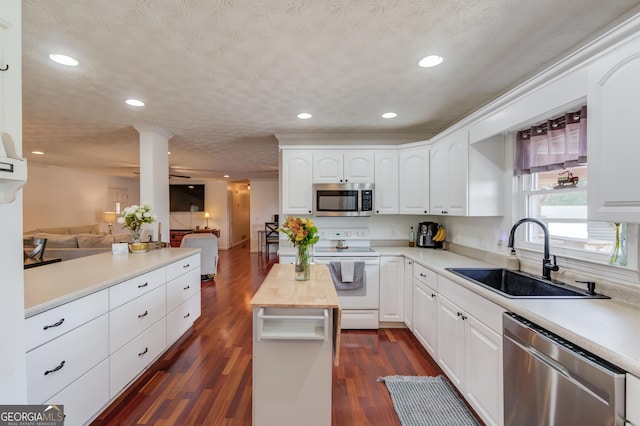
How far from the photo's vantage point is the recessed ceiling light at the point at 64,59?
1965 millimetres

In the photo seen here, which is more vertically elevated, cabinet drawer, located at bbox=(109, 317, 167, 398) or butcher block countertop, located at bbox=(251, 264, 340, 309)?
butcher block countertop, located at bbox=(251, 264, 340, 309)

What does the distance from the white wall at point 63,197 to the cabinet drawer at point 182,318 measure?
5728 millimetres

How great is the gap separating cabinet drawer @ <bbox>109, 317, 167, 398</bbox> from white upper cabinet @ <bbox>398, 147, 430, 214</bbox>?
9.74ft

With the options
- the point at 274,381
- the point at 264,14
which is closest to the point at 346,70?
the point at 264,14

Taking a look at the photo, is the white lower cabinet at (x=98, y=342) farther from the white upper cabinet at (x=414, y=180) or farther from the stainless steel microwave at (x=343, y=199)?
the white upper cabinet at (x=414, y=180)

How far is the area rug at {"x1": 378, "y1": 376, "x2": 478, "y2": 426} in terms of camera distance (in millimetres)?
1889

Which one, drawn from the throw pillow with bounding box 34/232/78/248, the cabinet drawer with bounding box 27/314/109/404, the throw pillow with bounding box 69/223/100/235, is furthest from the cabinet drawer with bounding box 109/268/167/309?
the throw pillow with bounding box 69/223/100/235

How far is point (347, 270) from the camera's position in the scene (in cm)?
323

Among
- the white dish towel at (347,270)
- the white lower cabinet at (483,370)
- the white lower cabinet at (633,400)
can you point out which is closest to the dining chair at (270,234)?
the white dish towel at (347,270)

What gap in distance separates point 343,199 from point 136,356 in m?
2.61

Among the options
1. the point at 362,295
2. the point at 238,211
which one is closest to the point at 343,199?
the point at 362,295

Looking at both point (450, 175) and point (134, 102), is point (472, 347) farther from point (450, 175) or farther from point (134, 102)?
point (134, 102)

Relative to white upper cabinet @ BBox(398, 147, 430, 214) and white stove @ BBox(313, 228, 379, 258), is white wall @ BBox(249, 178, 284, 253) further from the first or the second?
white upper cabinet @ BBox(398, 147, 430, 214)

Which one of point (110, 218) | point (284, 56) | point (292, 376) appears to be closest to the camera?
point (292, 376)
